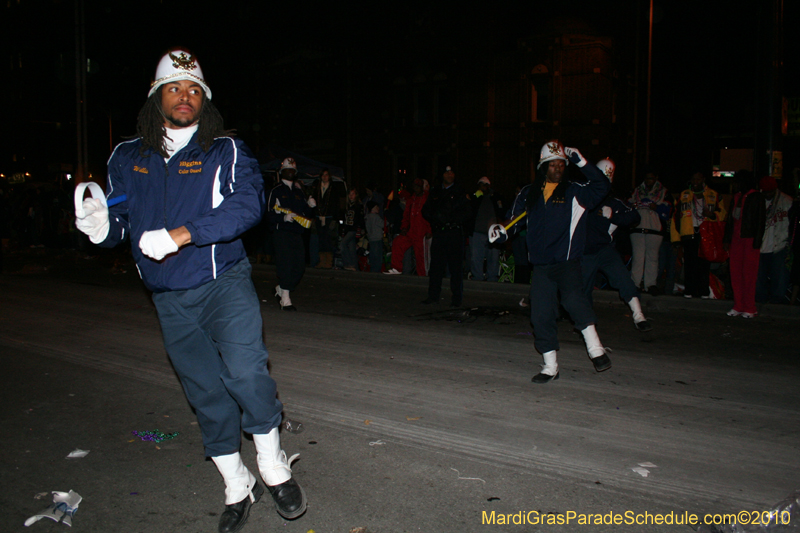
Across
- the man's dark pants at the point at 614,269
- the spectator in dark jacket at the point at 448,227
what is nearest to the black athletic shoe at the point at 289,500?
the man's dark pants at the point at 614,269

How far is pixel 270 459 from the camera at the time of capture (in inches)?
123

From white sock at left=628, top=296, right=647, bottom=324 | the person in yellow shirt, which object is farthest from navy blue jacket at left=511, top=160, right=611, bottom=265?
the person in yellow shirt

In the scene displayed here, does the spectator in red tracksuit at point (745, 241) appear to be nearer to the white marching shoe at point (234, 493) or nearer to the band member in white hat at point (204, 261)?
the band member in white hat at point (204, 261)

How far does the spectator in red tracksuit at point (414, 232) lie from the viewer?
13.2 metres

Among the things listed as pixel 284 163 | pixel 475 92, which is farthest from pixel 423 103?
pixel 284 163

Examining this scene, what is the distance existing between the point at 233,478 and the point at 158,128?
1.75 metres

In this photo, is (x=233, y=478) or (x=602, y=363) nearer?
(x=233, y=478)

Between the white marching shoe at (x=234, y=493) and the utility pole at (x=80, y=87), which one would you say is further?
the utility pole at (x=80, y=87)

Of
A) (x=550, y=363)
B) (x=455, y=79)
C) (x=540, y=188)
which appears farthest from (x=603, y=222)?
(x=455, y=79)

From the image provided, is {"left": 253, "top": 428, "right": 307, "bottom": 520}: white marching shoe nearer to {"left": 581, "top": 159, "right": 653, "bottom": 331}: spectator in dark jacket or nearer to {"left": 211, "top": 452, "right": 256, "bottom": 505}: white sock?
{"left": 211, "top": 452, "right": 256, "bottom": 505}: white sock

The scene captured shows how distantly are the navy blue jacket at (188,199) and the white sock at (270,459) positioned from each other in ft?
2.65

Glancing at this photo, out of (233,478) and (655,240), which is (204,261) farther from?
(655,240)

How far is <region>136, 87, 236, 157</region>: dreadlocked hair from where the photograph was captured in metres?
3.15

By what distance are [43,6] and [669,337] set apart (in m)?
58.7
